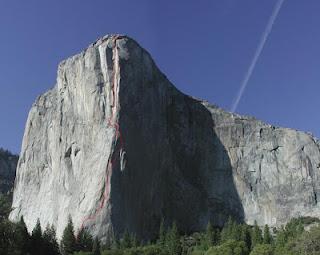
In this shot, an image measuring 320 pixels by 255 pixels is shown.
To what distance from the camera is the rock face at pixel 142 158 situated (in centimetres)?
11844

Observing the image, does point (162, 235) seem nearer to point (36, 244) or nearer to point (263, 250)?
point (263, 250)

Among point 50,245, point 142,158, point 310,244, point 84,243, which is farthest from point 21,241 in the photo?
point 142,158

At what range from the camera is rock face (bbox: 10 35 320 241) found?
4663 inches

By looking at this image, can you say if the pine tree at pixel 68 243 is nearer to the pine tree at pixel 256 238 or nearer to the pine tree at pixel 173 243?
the pine tree at pixel 173 243

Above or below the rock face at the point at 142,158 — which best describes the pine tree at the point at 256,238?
below

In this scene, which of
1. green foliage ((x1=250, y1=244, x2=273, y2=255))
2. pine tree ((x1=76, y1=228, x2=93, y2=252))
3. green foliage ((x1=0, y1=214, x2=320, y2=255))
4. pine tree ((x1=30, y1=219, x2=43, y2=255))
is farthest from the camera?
pine tree ((x1=76, y1=228, x2=93, y2=252))

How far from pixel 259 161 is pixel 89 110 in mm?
40373

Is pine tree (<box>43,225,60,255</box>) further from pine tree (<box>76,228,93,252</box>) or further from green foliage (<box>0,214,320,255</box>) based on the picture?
pine tree (<box>76,228,93,252</box>)

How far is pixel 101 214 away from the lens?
111 metres

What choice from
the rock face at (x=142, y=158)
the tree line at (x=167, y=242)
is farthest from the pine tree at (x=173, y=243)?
the rock face at (x=142, y=158)

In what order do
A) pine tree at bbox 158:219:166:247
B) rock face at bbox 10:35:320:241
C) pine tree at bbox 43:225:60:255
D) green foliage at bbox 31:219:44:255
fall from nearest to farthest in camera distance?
green foliage at bbox 31:219:44:255 < pine tree at bbox 43:225:60:255 < pine tree at bbox 158:219:166:247 < rock face at bbox 10:35:320:241

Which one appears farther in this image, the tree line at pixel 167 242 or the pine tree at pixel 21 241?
the tree line at pixel 167 242

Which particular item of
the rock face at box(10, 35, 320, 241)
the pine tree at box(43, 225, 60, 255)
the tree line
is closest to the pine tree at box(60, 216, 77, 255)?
the tree line

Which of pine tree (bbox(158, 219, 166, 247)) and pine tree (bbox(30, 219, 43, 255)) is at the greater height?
pine tree (bbox(158, 219, 166, 247))
